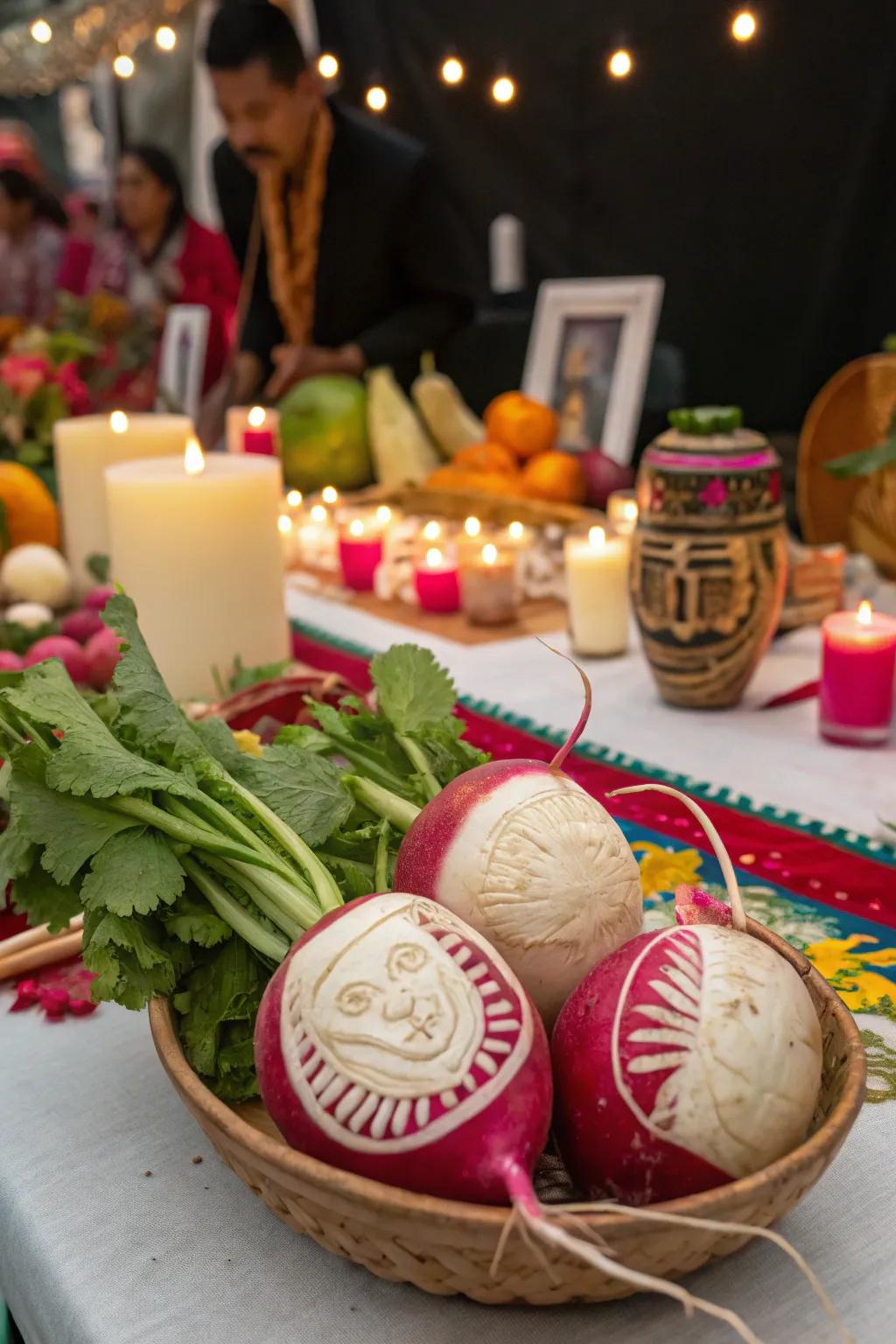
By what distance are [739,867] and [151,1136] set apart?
0.43 metres

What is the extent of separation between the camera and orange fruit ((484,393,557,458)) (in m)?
1.80

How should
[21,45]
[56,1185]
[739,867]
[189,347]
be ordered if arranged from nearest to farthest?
[56,1185] → [739,867] → [189,347] → [21,45]

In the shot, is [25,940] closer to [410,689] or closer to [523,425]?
[410,689]

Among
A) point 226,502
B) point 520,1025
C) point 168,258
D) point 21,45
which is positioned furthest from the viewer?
point 21,45

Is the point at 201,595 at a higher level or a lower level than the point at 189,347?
lower

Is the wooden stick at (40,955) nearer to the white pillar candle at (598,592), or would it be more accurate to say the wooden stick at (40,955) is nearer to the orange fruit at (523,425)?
the white pillar candle at (598,592)

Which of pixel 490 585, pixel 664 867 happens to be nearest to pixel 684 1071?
pixel 664 867

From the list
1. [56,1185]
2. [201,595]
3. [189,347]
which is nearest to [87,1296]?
[56,1185]

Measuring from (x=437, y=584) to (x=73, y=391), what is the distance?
1.99 feet

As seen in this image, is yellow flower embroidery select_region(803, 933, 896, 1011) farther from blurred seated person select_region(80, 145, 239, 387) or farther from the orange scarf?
blurred seated person select_region(80, 145, 239, 387)

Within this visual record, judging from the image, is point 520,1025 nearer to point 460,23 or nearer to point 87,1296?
point 87,1296

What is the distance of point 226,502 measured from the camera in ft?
3.44

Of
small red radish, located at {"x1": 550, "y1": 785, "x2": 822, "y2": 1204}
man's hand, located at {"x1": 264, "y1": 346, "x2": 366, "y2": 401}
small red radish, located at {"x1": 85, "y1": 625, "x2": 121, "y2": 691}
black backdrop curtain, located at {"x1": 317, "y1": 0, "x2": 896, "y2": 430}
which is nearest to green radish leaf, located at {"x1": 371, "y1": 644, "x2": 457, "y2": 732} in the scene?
small red radish, located at {"x1": 550, "y1": 785, "x2": 822, "y2": 1204}

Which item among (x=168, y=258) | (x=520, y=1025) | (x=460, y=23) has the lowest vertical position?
(x=520, y=1025)
